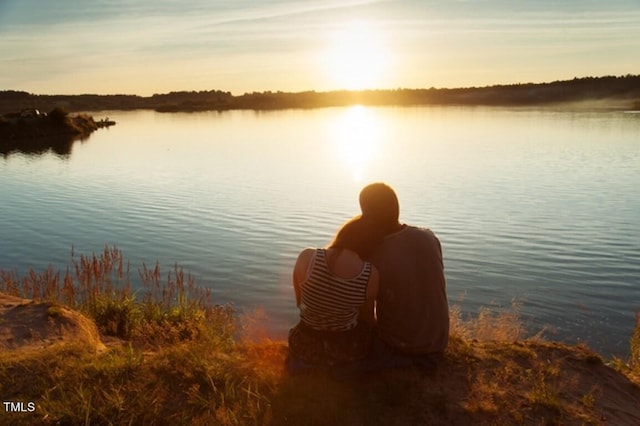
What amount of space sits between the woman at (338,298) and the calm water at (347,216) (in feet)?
19.1

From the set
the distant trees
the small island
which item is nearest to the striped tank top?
the small island

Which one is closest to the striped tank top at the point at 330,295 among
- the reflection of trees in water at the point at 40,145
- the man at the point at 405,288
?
the man at the point at 405,288

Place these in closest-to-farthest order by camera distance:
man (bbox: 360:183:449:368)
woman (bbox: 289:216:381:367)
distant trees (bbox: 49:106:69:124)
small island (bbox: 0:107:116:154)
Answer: woman (bbox: 289:216:381:367) → man (bbox: 360:183:449:368) → small island (bbox: 0:107:116:154) → distant trees (bbox: 49:106:69:124)

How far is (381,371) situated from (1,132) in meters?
71.3

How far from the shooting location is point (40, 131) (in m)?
70.1

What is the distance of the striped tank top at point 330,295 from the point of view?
559cm

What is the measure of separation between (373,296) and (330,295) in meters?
0.50

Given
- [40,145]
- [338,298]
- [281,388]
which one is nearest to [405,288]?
[338,298]

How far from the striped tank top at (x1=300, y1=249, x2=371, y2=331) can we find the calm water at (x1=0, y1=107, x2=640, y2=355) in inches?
237

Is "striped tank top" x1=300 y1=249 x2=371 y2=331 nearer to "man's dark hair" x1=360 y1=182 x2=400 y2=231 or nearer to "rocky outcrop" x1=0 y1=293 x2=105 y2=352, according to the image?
"man's dark hair" x1=360 y1=182 x2=400 y2=231

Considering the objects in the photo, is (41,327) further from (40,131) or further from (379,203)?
(40,131)

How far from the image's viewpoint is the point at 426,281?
234 inches

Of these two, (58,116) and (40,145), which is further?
(58,116)

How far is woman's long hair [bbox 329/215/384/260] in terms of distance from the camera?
5637 mm
